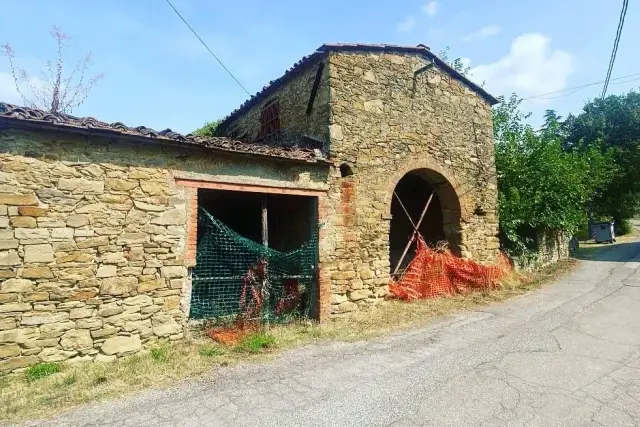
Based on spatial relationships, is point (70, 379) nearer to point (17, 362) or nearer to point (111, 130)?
point (17, 362)

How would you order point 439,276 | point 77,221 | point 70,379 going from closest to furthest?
point 70,379, point 77,221, point 439,276

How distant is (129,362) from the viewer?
196 inches

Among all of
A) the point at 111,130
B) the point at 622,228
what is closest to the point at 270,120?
the point at 111,130

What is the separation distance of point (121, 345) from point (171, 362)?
77 cm

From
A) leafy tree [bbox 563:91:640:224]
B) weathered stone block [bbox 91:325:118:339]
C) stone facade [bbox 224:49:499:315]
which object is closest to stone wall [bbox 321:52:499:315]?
stone facade [bbox 224:49:499:315]

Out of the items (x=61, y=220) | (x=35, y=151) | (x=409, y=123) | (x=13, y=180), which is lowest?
(x=61, y=220)

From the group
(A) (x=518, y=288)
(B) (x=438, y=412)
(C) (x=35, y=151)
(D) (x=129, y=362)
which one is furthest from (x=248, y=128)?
(B) (x=438, y=412)

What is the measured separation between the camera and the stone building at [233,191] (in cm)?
470

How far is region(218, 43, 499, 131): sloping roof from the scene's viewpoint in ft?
25.3

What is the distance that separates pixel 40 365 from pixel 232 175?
355 centimetres

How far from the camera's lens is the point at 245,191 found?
6.39 meters

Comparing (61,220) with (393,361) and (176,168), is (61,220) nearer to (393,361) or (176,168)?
(176,168)

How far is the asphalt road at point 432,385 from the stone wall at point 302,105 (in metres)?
4.31

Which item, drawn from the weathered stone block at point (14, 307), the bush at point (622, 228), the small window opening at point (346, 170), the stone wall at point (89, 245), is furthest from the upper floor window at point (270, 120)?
the bush at point (622, 228)
